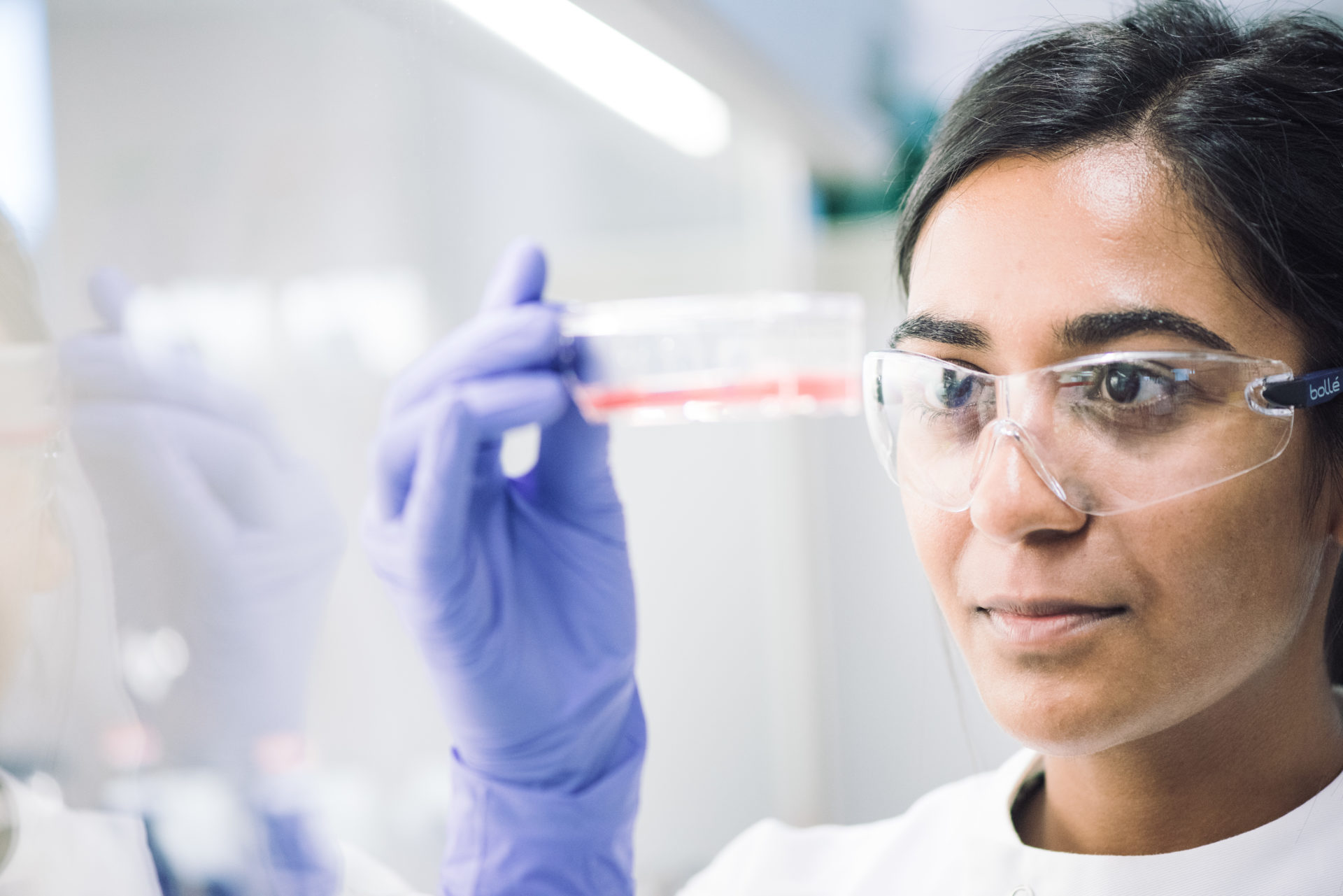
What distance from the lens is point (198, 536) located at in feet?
3.56

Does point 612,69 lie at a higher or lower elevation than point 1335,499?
higher

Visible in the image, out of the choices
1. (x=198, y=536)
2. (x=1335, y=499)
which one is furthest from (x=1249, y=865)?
(x=198, y=536)

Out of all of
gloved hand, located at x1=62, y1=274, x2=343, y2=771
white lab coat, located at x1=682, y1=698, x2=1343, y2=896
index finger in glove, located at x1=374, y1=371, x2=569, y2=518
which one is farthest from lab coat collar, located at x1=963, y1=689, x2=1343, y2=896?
gloved hand, located at x1=62, y1=274, x2=343, y2=771

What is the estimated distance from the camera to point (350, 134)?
1215 millimetres

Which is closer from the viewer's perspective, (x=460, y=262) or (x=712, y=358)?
(x=712, y=358)

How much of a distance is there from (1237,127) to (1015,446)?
0.34 m

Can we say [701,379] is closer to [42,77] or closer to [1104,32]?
[1104,32]

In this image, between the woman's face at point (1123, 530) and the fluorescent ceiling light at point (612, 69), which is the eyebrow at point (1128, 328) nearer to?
the woman's face at point (1123, 530)

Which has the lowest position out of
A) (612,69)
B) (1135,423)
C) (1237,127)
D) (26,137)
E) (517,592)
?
(517,592)

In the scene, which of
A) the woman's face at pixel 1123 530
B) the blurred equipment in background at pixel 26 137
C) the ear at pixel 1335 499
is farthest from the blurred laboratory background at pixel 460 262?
the ear at pixel 1335 499

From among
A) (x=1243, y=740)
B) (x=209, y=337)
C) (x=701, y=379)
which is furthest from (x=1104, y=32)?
(x=209, y=337)

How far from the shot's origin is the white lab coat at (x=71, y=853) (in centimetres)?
111

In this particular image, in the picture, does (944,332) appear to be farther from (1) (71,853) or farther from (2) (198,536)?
(1) (71,853)

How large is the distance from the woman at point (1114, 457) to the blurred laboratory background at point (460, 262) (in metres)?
0.12
